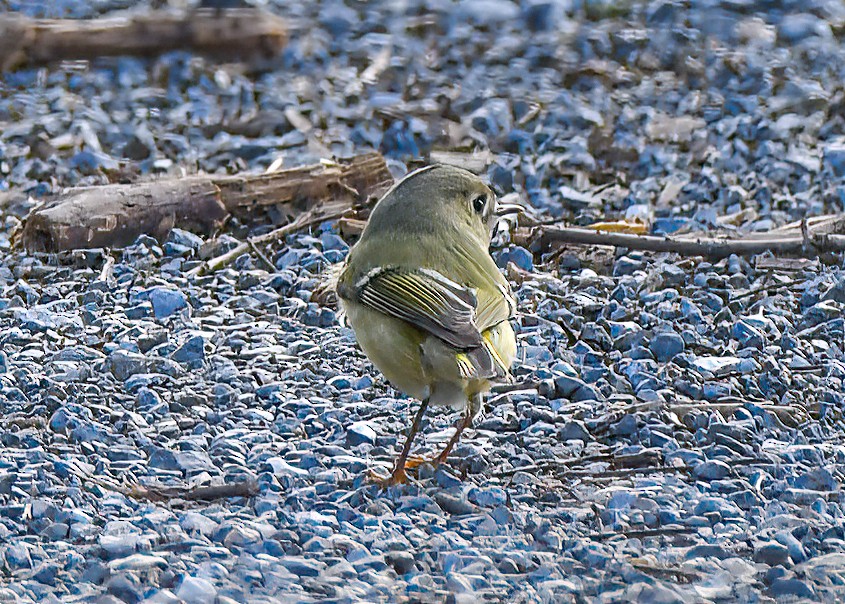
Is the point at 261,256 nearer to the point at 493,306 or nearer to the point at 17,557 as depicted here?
the point at 493,306

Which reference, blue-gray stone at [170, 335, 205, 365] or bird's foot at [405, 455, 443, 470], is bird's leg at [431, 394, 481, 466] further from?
blue-gray stone at [170, 335, 205, 365]

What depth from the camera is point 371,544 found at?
13.0 ft

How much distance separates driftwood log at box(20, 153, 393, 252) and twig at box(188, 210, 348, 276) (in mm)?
73

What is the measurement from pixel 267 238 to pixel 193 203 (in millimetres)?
439

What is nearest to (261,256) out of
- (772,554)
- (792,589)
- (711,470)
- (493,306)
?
(493,306)

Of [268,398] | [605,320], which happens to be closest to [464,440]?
[268,398]

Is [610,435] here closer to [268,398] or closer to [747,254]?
[268,398]

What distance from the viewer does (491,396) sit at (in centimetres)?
509

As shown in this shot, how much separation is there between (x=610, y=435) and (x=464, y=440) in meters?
0.51

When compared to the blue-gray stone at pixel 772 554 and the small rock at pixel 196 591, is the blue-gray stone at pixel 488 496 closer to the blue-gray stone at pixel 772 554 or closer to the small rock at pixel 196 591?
the blue-gray stone at pixel 772 554

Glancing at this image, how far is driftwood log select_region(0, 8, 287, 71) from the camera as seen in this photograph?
29.6 feet

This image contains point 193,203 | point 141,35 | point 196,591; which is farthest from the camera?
point 141,35

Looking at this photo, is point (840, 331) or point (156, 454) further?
point (840, 331)

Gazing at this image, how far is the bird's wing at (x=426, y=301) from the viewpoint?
4.23 meters
